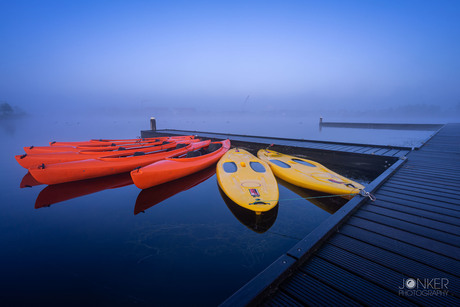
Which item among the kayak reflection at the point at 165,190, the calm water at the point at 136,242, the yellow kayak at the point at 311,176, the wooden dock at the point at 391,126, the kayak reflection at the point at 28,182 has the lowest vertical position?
the calm water at the point at 136,242

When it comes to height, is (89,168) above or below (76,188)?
above

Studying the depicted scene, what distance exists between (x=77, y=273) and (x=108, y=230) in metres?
1.22

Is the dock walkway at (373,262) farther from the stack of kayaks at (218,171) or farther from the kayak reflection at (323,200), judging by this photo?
the kayak reflection at (323,200)

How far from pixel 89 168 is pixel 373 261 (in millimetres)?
8035

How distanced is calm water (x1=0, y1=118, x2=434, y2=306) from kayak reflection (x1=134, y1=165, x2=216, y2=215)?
0.03 meters

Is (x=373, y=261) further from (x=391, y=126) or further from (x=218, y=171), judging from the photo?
(x=391, y=126)

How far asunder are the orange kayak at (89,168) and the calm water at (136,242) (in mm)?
440

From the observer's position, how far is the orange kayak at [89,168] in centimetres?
575

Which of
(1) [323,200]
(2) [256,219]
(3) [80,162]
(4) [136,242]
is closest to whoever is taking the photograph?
(4) [136,242]

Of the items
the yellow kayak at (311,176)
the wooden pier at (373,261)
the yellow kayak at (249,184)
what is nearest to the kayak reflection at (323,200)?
the yellow kayak at (311,176)

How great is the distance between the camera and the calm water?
8.79ft

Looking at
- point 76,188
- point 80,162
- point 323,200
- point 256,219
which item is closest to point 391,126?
point 323,200

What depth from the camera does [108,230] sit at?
163 inches

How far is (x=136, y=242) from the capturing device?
3.74 m
